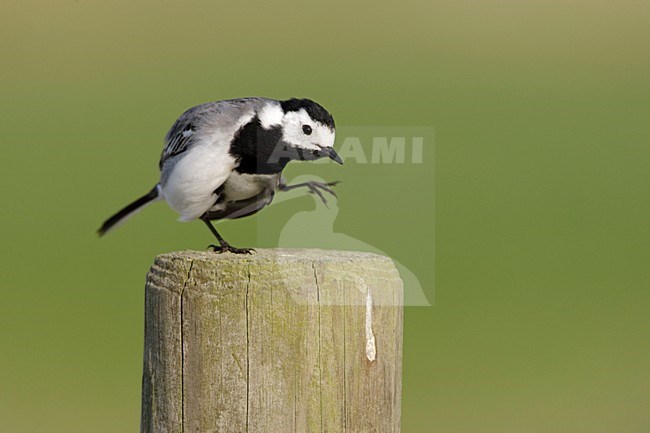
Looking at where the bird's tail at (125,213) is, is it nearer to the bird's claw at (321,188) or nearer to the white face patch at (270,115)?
the white face patch at (270,115)

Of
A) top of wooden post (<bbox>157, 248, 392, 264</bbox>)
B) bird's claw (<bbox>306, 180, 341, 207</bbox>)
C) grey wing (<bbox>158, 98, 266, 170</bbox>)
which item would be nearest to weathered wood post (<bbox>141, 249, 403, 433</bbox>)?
top of wooden post (<bbox>157, 248, 392, 264</bbox>)

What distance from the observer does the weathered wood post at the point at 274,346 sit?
309cm

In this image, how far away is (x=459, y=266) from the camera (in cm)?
1080

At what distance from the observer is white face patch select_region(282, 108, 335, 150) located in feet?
14.7

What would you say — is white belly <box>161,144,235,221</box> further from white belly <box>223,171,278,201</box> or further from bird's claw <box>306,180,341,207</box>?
bird's claw <box>306,180,341,207</box>

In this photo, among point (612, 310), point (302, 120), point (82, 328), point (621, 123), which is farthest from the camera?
point (621, 123)

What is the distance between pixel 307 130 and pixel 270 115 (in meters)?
0.23

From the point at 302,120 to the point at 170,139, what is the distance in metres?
0.94

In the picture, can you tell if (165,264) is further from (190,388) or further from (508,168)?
(508,168)

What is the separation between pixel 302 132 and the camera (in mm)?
4555

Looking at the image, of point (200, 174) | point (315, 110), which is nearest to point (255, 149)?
point (200, 174)

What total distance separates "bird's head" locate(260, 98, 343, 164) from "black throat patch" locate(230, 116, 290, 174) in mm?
70

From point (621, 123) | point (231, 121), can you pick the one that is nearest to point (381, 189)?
point (231, 121)

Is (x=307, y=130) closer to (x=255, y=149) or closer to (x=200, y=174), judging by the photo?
(x=255, y=149)
